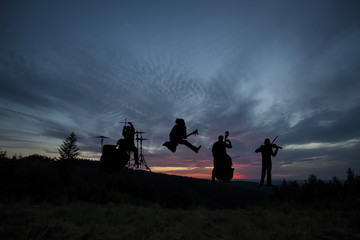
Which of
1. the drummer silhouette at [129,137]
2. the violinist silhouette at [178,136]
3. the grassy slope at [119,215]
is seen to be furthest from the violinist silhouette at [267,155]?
the grassy slope at [119,215]

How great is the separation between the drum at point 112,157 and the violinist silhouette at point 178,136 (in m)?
1.25

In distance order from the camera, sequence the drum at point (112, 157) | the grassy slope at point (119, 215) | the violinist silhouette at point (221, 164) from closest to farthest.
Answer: the drum at point (112, 157) → the violinist silhouette at point (221, 164) → the grassy slope at point (119, 215)

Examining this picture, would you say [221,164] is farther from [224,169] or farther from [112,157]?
[112,157]

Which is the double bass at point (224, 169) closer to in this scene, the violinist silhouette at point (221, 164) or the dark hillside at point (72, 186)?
the violinist silhouette at point (221, 164)

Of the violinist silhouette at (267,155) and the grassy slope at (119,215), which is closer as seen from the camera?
the violinist silhouette at (267,155)

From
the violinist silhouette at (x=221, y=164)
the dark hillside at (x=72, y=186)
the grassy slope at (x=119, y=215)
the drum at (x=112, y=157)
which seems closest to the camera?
the drum at (x=112, y=157)

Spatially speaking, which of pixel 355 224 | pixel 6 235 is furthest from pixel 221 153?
pixel 355 224

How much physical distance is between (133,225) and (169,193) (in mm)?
50053

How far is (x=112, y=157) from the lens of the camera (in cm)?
444

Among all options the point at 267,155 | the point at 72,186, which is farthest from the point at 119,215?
the point at 267,155

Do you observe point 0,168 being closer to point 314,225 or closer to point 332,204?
point 314,225

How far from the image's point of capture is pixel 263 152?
428 centimetres

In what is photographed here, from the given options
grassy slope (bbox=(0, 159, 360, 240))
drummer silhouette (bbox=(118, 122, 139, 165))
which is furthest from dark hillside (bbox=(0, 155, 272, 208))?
drummer silhouette (bbox=(118, 122, 139, 165))

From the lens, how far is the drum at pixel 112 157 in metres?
4.41
